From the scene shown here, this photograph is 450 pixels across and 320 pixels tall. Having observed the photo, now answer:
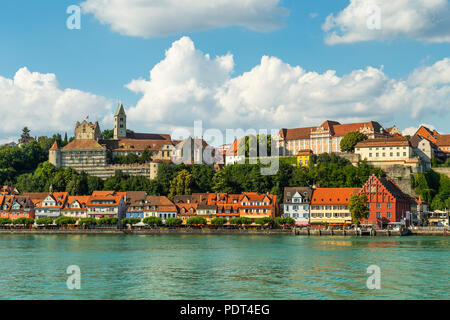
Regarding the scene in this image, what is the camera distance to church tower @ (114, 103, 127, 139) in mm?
154625

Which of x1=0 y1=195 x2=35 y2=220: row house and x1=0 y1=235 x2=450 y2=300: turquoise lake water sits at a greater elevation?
x1=0 y1=195 x2=35 y2=220: row house

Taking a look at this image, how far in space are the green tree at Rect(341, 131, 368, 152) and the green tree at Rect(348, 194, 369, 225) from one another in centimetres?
3152

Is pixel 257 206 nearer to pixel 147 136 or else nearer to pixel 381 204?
pixel 381 204

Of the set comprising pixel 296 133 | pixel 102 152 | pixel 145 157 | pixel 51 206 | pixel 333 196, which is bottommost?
pixel 51 206

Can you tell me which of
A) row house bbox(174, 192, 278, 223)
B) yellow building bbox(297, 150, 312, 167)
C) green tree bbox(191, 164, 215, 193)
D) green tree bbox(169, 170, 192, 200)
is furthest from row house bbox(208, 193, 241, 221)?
yellow building bbox(297, 150, 312, 167)

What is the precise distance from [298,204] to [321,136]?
3743 centimetres

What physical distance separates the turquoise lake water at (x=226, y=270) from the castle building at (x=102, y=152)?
54.9m

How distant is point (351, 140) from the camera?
398 feet

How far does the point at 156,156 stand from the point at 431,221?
61424 millimetres

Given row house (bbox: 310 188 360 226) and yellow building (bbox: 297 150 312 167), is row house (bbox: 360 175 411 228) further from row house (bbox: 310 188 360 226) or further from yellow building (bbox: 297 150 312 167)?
yellow building (bbox: 297 150 312 167)

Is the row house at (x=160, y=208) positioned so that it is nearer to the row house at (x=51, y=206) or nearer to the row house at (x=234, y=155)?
the row house at (x=51, y=206)

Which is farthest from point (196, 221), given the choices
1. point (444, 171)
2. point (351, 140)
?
point (444, 171)

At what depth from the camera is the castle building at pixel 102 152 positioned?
413ft
